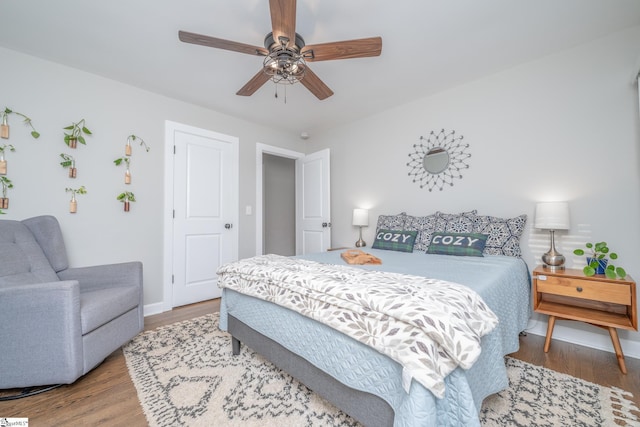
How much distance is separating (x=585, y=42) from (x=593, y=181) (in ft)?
3.87

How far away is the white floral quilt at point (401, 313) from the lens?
85 cm

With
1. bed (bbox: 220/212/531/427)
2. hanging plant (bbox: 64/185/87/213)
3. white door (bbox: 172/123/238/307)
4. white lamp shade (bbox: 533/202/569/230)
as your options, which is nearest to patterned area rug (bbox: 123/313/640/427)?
bed (bbox: 220/212/531/427)

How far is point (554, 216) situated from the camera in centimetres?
210

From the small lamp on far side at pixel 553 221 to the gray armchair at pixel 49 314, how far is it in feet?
10.9

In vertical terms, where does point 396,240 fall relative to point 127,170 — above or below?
below

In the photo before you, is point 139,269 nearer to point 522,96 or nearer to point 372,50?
point 372,50

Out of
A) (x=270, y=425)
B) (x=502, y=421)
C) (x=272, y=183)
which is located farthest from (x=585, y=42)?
(x=272, y=183)

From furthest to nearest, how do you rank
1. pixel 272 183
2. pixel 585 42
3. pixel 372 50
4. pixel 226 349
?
pixel 272 183
pixel 585 42
pixel 226 349
pixel 372 50

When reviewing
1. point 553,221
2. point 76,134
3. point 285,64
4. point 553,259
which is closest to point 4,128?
point 76,134

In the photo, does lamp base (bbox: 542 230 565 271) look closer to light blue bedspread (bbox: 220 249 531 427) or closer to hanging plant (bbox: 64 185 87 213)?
light blue bedspread (bbox: 220 249 531 427)

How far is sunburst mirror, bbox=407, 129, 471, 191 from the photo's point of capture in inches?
114

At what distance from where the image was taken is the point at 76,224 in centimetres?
253

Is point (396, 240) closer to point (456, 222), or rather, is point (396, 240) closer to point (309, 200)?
point (456, 222)

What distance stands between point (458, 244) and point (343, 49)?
191 centimetres
